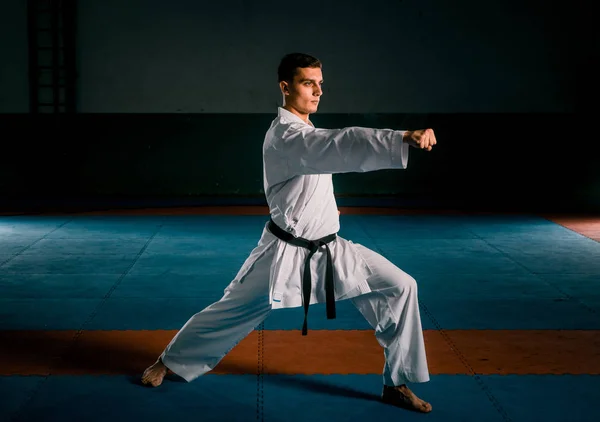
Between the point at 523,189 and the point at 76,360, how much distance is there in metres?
9.49

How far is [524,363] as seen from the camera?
427cm

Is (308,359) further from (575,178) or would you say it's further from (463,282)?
(575,178)

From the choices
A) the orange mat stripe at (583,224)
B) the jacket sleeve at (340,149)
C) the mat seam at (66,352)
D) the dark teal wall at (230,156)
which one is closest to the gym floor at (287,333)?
the mat seam at (66,352)

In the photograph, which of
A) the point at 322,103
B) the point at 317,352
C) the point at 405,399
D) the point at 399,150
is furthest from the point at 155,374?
the point at 322,103

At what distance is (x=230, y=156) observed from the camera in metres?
12.3

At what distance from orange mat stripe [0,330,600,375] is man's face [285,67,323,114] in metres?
1.52

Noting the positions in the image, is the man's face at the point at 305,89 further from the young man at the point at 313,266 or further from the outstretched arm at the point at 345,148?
the outstretched arm at the point at 345,148

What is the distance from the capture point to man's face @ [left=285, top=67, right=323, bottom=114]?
3.46 metres

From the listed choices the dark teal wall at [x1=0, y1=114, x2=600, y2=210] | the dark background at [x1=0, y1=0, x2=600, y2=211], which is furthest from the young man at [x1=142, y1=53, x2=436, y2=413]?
the dark teal wall at [x1=0, y1=114, x2=600, y2=210]

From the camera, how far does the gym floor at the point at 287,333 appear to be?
11.9 ft

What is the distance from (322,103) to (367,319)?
8.87 metres

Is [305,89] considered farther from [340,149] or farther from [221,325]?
[221,325]

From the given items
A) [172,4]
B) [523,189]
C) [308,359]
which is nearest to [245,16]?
[172,4]

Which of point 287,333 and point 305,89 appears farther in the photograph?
point 287,333
